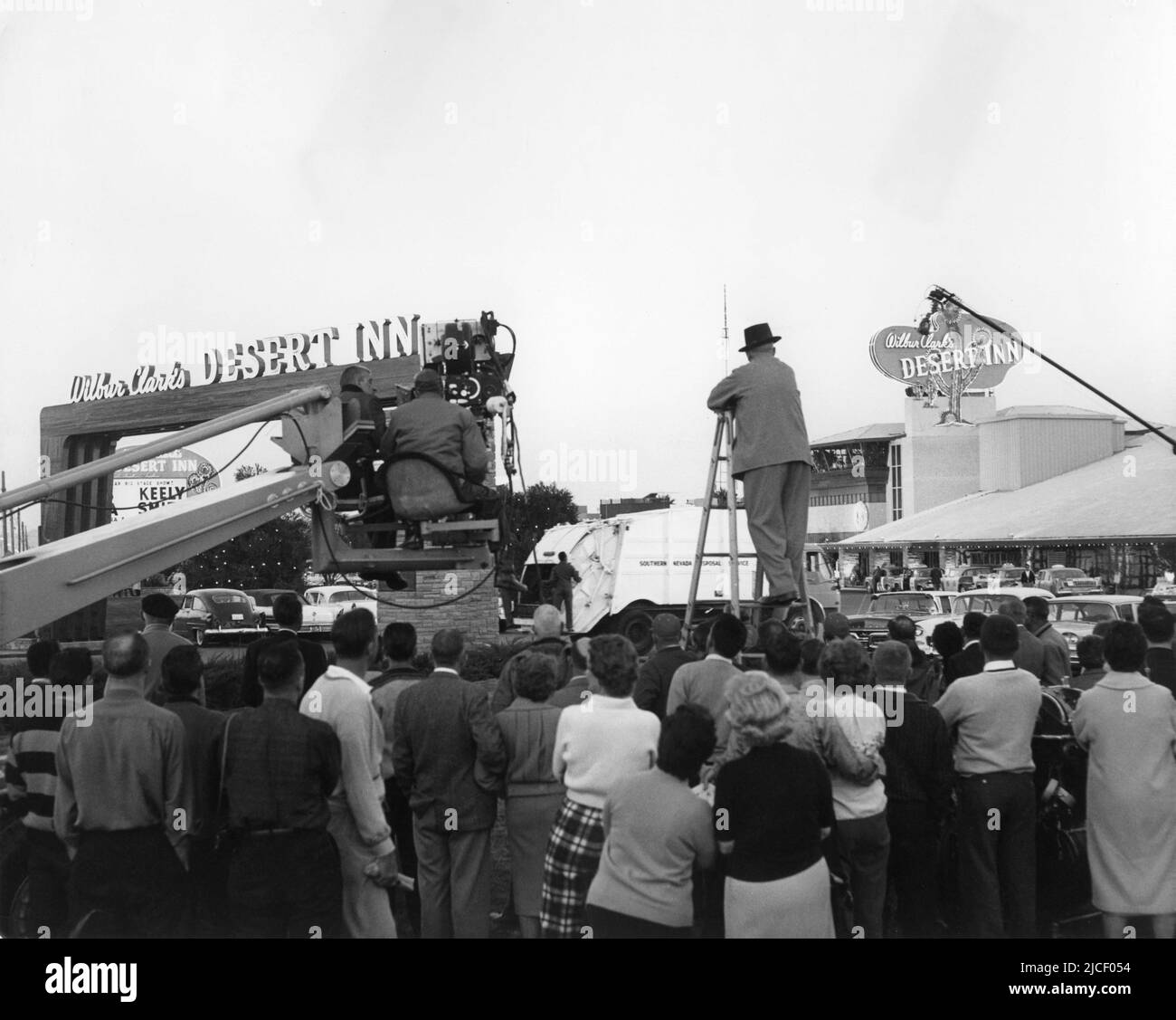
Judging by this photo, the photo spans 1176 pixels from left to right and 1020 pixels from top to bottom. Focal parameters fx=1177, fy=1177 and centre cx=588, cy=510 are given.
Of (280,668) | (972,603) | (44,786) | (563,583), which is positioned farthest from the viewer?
(972,603)

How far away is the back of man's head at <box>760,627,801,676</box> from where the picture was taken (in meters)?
5.57

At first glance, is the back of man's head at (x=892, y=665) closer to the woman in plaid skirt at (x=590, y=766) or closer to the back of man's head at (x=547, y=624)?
the woman in plaid skirt at (x=590, y=766)

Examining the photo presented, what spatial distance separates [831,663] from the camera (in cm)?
559

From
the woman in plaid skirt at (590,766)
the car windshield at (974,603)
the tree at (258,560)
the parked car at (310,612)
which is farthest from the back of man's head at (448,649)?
the tree at (258,560)

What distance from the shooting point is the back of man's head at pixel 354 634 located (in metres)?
5.51

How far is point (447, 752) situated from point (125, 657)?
1580mm

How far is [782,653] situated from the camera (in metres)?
5.57

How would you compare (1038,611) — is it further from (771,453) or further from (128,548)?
(128,548)

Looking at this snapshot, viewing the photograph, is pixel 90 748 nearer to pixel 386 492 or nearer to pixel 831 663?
pixel 386 492

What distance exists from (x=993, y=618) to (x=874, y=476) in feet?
220

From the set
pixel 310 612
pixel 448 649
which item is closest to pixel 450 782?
pixel 448 649

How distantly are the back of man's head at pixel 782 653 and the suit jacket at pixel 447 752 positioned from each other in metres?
1.36

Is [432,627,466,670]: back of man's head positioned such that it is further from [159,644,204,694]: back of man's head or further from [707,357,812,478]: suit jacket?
[707,357,812,478]: suit jacket
